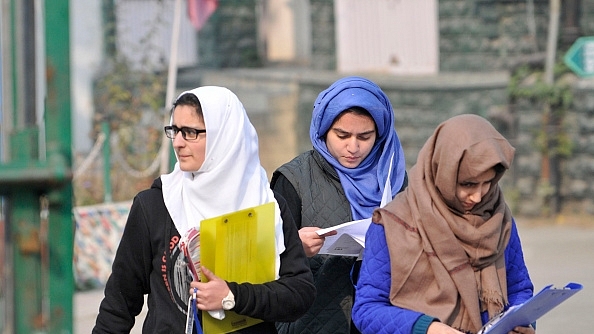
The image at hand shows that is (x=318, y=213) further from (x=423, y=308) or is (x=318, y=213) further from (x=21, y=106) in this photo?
(x=21, y=106)

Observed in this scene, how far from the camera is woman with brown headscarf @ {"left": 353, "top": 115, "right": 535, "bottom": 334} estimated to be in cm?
286

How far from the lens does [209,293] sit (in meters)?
2.88

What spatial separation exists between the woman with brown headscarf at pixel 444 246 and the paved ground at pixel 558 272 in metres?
2.67

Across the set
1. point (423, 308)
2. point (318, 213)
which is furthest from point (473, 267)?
point (318, 213)

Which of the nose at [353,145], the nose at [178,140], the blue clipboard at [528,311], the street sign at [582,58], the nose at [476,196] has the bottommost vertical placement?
the blue clipboard at [528,311]

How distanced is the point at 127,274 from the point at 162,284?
11 centimetres

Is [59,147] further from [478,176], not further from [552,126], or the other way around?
[552,126]

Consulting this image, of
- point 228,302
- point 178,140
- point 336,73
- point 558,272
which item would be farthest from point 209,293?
point 336,73

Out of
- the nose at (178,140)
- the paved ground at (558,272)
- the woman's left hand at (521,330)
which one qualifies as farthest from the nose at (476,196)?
the paved ground at (558,272)

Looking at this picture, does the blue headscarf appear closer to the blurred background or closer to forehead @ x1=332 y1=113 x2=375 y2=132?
forehead @ x1=332 y1=113 x2=375 y2=132

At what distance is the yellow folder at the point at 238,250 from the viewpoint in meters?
2.89

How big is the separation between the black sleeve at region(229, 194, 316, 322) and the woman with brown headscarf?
17 cm

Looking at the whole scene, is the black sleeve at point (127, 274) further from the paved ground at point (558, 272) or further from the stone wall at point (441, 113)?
the stone wall at point (441, 113)

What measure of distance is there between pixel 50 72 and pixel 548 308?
64.2 inches
